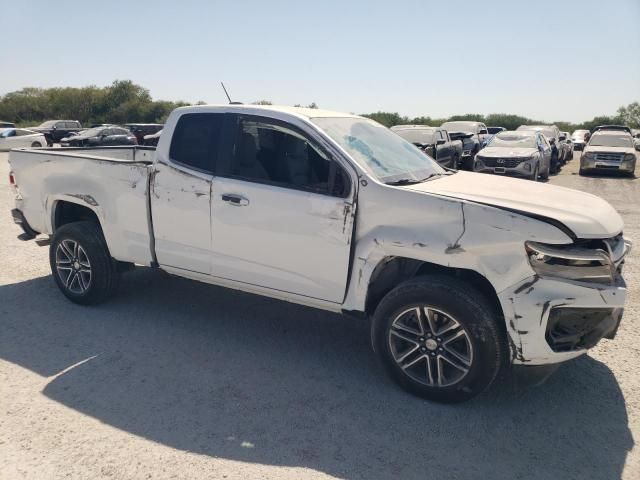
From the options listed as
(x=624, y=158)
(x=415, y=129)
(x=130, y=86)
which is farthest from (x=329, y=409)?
(x=130, y=86)

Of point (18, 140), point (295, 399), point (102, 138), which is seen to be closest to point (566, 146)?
point (102, 138)

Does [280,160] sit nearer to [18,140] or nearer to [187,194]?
[187,194]

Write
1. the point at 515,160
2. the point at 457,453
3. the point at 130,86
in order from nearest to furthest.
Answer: the point at 457,453 → the point at 515,160 → the point at 130,86

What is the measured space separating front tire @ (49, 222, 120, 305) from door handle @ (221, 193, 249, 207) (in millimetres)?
1649

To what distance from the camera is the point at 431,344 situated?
133 inches

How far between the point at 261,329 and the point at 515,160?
1130 cm

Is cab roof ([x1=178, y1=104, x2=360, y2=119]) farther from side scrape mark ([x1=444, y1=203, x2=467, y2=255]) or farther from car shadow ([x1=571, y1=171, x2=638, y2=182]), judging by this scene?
car shadow ([x1=571, y1=171, x2=638, y2=182])

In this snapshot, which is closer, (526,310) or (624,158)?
(526,310)

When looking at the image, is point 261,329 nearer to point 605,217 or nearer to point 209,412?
point 209,412

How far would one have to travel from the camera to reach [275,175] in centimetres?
387

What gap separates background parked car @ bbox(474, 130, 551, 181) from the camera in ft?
45.2

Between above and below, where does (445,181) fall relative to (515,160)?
above

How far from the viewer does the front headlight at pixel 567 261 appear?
303 centimetres

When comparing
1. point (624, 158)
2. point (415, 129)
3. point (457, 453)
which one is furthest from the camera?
point (624, 158)
